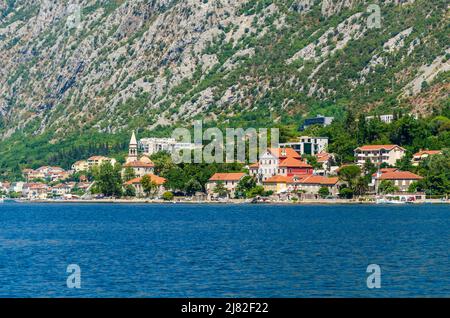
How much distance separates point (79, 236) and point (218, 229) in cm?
1073

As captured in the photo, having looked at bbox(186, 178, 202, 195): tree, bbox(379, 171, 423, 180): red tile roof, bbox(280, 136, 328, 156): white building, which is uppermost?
bbox(280, 136, 328, 156): white building

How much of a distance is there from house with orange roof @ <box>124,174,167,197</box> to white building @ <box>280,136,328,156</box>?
2005cm

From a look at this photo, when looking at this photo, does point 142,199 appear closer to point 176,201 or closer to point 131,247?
point 176,201

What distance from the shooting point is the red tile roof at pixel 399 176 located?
12428cm

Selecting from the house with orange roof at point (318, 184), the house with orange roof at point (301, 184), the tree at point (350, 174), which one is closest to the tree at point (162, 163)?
the house with orange roof at point (301, 184)

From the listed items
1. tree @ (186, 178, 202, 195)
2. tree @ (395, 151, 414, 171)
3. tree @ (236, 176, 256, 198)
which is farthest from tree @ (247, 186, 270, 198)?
tree @ (395, 151, 414, 171)

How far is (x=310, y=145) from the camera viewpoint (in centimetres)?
15288

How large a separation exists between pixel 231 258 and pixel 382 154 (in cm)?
9124

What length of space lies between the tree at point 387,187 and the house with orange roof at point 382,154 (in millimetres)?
9728

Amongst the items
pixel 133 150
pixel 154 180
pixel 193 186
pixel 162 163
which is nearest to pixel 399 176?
pixel 193 186

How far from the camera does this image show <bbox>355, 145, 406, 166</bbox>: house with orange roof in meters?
136
